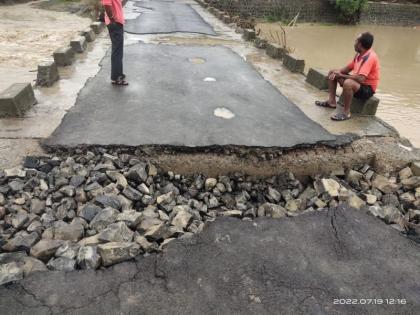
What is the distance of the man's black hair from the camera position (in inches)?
187

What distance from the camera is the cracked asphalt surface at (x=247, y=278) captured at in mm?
2453

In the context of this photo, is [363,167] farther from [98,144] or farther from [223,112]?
[98,144]

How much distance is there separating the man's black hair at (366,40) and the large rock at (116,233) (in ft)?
13.5

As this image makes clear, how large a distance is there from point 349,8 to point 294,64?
55.0 feet

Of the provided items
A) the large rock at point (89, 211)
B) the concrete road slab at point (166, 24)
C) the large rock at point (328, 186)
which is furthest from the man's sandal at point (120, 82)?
the concrete road slab at point (166, 24)

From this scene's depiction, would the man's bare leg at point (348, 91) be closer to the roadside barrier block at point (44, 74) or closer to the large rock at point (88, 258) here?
the large rock at point (88, 258)

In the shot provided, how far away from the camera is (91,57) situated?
7.73 meters

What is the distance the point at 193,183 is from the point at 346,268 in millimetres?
1924

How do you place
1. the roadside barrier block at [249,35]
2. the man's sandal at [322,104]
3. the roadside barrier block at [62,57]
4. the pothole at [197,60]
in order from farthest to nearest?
1. the roadside barrier block at [249,35]
2. the pothole at [197,60]
3. the roadside barrier block at [62,57]
4. the man's sandal at [322,104]

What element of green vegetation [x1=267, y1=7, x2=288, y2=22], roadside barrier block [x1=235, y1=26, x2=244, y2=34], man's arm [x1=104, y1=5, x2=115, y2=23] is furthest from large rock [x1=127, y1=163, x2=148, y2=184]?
green vegetation [x1=267, y1=7, x2=288, y2=22]

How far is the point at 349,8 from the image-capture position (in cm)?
2100

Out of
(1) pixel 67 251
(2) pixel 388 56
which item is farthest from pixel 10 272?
(2) pixel 388 56

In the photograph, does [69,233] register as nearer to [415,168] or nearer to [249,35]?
[415,168]

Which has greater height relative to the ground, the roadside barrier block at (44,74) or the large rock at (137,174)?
the roadside barrier block at (44,74)
